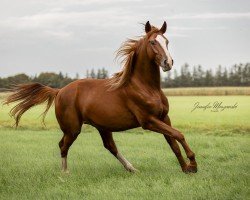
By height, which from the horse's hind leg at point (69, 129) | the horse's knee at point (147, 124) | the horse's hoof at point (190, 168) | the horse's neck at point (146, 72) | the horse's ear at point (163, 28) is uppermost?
the horse's ear at point (163, 28)

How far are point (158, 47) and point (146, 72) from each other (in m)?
0.74

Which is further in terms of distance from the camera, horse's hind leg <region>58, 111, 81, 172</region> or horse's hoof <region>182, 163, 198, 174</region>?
horse's hind leg <region>58, 111, 81, 172</region>

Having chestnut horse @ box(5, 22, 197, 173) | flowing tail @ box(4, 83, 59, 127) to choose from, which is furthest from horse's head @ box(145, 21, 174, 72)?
flowing tail @ box(4, 83, 59, 127)

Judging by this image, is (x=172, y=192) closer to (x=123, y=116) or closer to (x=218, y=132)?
(x=123, y=116)

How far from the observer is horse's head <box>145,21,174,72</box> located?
24.2 ft

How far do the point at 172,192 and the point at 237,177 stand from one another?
1.48 meters

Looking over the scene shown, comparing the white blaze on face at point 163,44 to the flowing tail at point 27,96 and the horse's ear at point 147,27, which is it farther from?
the flowing tail at point 27,96

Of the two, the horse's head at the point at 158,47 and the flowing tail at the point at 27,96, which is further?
the flowing tail at the point at 27,96

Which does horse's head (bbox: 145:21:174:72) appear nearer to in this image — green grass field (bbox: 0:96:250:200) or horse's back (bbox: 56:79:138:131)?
horse's back (bbox: 56:79:138:131)

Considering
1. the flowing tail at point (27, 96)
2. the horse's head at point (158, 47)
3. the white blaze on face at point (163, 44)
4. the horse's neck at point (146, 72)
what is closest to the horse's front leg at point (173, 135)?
the horse's neck at point (146, 72)

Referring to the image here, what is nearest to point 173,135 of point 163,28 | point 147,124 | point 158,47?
point 147,124

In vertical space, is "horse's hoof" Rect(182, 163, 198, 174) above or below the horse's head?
below

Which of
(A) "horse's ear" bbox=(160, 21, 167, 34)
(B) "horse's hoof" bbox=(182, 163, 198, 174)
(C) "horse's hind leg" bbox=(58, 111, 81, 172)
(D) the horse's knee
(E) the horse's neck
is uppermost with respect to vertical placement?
(A) "horse's ear" bbox=(160, 21, 167, 34)

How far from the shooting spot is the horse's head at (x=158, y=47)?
7375 mm
